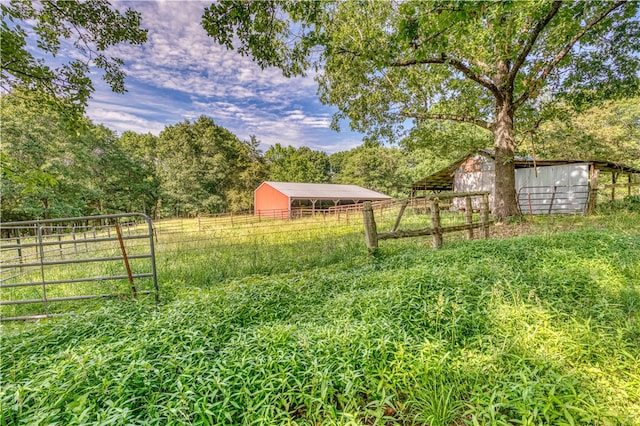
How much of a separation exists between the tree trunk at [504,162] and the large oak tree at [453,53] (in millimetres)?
35

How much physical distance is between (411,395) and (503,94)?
35.4 feet

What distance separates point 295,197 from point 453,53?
1645 cm

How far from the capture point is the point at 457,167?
1802cm

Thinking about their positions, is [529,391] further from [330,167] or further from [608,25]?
[330,167]

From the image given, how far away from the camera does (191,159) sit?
3506 cm

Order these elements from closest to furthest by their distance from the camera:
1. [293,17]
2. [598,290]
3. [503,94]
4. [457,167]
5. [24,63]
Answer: [598,290], [24,63], [293,17], [503,94], [457,167]

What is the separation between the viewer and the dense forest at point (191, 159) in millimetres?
11852

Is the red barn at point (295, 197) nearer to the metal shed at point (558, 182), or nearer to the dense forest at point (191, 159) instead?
the dense forest at point (191, 159)

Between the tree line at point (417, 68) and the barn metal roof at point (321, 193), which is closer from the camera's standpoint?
the tree line at point (417, 68)

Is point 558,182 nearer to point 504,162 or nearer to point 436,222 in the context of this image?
point 504,162

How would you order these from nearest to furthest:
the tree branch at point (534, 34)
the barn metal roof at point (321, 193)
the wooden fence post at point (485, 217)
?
the tree branch at point (534, 34), the wooden fence post at point (485, 217), the barn metal roof at point (321, 193)

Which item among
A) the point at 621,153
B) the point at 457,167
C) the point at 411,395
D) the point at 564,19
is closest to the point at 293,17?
the point at 411,395

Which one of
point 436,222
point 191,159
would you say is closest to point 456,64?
point 436,222

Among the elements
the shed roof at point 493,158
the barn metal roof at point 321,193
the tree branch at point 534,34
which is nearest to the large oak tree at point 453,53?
the tree branch at point 534,34
